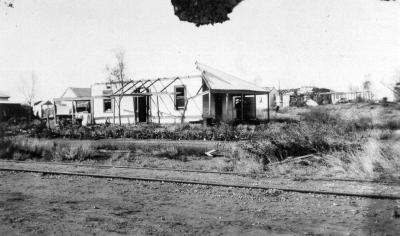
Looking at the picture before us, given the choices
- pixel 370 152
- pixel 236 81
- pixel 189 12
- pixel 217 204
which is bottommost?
pixel 217 204

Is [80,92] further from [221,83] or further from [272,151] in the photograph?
[272,151]

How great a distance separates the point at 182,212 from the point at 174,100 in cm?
1838

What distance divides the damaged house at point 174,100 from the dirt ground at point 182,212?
14572 mm

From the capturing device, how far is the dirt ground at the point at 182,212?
15.8ft

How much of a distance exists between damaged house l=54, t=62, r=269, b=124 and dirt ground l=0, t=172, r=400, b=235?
14.6m

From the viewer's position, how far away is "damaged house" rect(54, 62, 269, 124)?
23188mm

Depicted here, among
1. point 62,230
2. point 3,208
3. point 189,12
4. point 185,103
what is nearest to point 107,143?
point 185,103

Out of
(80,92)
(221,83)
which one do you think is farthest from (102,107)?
(80,92)

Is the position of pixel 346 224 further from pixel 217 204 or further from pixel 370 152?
pixel 370 152

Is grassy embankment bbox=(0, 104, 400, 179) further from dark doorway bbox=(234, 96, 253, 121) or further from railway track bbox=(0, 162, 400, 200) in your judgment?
dark doorway bbox=(234, 96, 253, 121)

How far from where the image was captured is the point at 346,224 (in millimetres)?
4938

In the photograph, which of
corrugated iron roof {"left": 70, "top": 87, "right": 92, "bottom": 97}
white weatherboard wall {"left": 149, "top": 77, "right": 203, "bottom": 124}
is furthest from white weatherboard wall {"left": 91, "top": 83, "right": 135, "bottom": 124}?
corrugated iron roof {"left": 70, "top": 87, "right": 92, "bottom": 97}

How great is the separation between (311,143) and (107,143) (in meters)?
9.36

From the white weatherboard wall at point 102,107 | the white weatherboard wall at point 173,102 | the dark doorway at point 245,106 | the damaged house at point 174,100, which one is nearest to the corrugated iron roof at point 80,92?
the damaged house at point 174,100
